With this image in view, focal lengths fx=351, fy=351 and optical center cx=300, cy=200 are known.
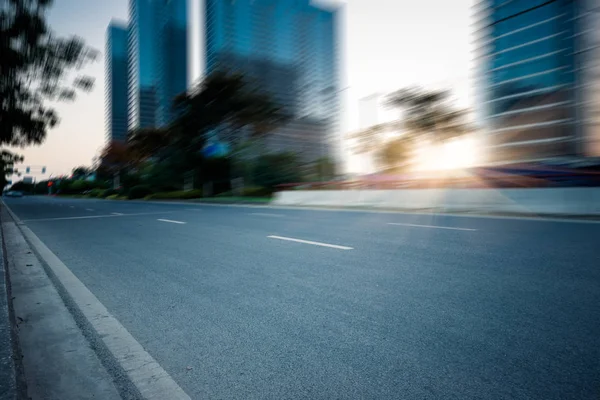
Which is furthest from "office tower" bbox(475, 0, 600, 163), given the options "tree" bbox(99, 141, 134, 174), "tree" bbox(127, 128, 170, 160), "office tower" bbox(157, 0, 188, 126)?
"office tower" bbox(157, 0, 188, 126)

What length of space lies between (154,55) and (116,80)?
1460 inches

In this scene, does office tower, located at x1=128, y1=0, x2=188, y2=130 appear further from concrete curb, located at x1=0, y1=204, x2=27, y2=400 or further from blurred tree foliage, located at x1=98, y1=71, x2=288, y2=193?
concrete curb, located at x1=0, y1=204, x2=27, y2=400

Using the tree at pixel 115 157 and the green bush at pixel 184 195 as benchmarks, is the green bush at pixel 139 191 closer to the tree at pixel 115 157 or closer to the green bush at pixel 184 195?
the green bush at pixel 184 195

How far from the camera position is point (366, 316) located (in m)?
3.06

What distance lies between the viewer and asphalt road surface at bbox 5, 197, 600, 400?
6.80 ft

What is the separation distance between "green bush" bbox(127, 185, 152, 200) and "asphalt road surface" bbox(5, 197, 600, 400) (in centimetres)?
4629

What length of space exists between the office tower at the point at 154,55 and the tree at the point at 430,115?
98719 mm

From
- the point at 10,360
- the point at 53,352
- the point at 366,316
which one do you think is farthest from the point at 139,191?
the point at 366,316

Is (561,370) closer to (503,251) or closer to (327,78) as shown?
(503,251)

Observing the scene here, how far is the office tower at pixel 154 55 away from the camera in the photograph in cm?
11975

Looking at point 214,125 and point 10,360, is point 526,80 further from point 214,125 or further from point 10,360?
point 10,360

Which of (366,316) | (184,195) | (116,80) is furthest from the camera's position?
(116,80)

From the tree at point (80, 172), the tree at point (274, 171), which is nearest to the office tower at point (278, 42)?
the tree at point (274, 171)

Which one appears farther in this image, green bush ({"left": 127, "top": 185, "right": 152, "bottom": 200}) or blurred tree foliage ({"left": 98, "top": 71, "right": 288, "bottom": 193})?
green bush ({"left": 127, "top": 185, "right": 152, "bottom": 200})
